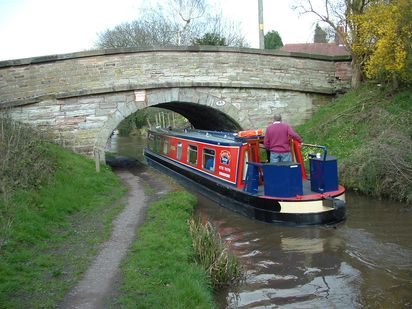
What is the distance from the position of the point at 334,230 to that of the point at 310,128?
5.98 meters

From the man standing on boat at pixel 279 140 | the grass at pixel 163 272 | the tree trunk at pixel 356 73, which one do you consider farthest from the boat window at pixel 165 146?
the grass at pixel 163 272

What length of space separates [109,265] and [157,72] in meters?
8.21

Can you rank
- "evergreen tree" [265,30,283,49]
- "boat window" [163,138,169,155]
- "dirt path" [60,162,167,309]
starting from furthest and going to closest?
1. "evergreen tree" [265,30,283,49]
2. "boat window" [163,138,169,155]
3. "dirt path" [60,162,167,309]

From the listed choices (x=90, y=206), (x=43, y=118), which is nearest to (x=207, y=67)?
(x=43, y=118)

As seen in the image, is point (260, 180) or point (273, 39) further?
point (273, 39)

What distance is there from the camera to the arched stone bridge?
39.4ft

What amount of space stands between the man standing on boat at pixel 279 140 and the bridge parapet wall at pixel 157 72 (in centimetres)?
512

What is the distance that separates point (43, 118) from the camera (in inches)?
476

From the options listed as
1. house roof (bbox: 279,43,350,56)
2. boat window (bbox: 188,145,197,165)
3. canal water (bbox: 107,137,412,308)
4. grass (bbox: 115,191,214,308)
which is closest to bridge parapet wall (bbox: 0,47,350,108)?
boat window (bbox: 188,145,197,165)

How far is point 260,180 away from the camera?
9.14 meters

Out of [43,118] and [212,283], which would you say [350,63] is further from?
[212,283]

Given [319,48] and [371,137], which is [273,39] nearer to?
[319,48]

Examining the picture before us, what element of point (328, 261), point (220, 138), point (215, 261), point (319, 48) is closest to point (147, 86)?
point (220, 138)

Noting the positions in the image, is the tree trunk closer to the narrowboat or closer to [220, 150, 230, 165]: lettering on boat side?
the narrowboat
